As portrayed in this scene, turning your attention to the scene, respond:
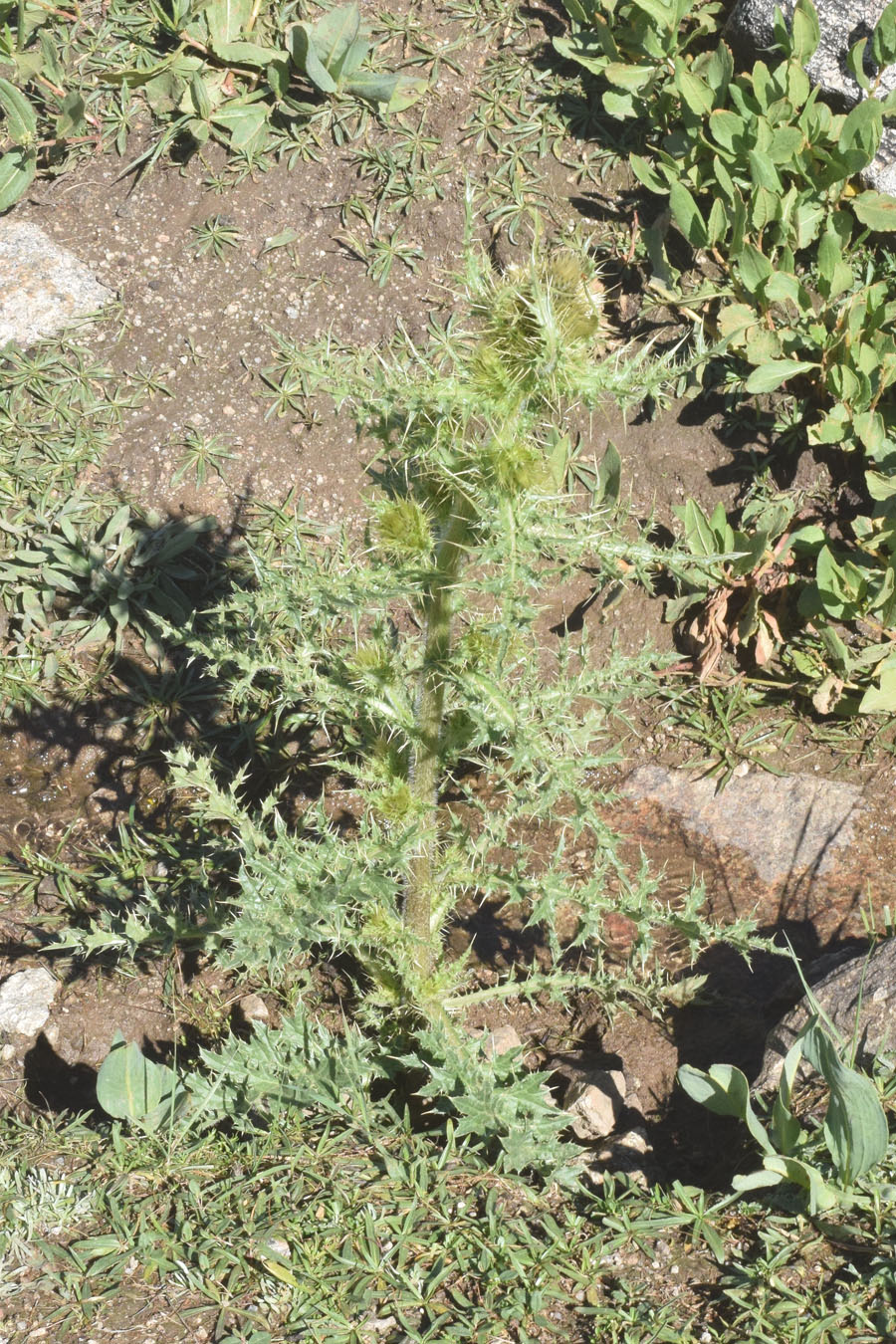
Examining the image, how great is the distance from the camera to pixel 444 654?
2.31 metres

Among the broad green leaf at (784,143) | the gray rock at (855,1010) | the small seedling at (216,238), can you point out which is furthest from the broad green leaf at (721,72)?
the gray rock at (855,1010)

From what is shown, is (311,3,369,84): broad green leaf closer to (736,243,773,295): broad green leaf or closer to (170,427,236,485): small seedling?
(170,427,236,485): small seedling

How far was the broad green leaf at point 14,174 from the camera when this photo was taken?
13.1 feet

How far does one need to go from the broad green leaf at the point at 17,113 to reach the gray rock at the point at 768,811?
2.90 m

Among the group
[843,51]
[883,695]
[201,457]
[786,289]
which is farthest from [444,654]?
[843,51]

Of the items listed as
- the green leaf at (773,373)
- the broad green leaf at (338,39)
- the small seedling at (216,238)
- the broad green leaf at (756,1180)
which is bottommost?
the broad green leaf at (756,1180)

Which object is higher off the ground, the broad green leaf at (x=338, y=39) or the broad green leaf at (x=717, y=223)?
the broad green leaf at (x=338, y=39)

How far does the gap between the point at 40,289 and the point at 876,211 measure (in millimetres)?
2723

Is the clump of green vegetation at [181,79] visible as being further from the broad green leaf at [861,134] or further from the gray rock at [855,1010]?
the gray rock at [855,1010]

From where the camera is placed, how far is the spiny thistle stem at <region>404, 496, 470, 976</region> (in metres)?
2.21

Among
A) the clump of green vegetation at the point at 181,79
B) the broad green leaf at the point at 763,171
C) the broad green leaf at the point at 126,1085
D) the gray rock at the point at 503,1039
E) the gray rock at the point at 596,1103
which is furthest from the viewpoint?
the clump of green vegetation at the point at 181,79

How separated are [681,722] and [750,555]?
1.73 feet

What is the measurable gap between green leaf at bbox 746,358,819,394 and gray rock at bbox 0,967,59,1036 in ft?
8.35

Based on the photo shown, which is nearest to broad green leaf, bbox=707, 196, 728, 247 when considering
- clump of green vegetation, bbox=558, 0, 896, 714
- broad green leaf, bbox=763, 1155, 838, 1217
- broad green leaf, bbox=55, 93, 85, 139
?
clump of green vegetation, bbox=558, 0, 896, 714
